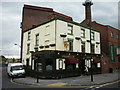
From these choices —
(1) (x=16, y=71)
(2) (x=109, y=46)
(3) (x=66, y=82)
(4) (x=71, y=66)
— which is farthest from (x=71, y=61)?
(2) (x=109, y=46)

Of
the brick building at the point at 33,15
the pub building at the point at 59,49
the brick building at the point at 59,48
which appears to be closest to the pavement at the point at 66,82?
the brick building at the point at 59,48

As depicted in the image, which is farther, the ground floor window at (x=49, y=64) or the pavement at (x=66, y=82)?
the ground floor window at (x=49, y=64)

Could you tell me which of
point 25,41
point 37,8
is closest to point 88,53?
point 25,41

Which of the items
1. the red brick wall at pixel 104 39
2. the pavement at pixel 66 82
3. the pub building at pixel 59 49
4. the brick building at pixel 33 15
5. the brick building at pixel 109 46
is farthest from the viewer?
the brick building at pixel 33 15

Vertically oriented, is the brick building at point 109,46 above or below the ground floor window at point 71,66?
above

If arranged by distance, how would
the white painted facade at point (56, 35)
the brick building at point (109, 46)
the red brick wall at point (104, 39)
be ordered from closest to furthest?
1. the white painted facade at point (56, 35)
2. the brick building at point (109, 46)
3. the red brick wall at point (104, 39)

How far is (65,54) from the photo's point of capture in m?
20.1

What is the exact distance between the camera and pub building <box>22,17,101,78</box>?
18.8 metres

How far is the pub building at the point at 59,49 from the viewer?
18844 mm

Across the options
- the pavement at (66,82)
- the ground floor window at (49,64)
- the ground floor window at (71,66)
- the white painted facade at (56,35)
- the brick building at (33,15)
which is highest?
the brick building at (33,15)

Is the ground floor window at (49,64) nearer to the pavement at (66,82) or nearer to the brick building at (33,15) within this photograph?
the pavement at (66,82)

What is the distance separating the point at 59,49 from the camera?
19.8 metres

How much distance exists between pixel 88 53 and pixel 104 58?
501cm

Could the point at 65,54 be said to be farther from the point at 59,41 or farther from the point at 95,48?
the point at 95,48
